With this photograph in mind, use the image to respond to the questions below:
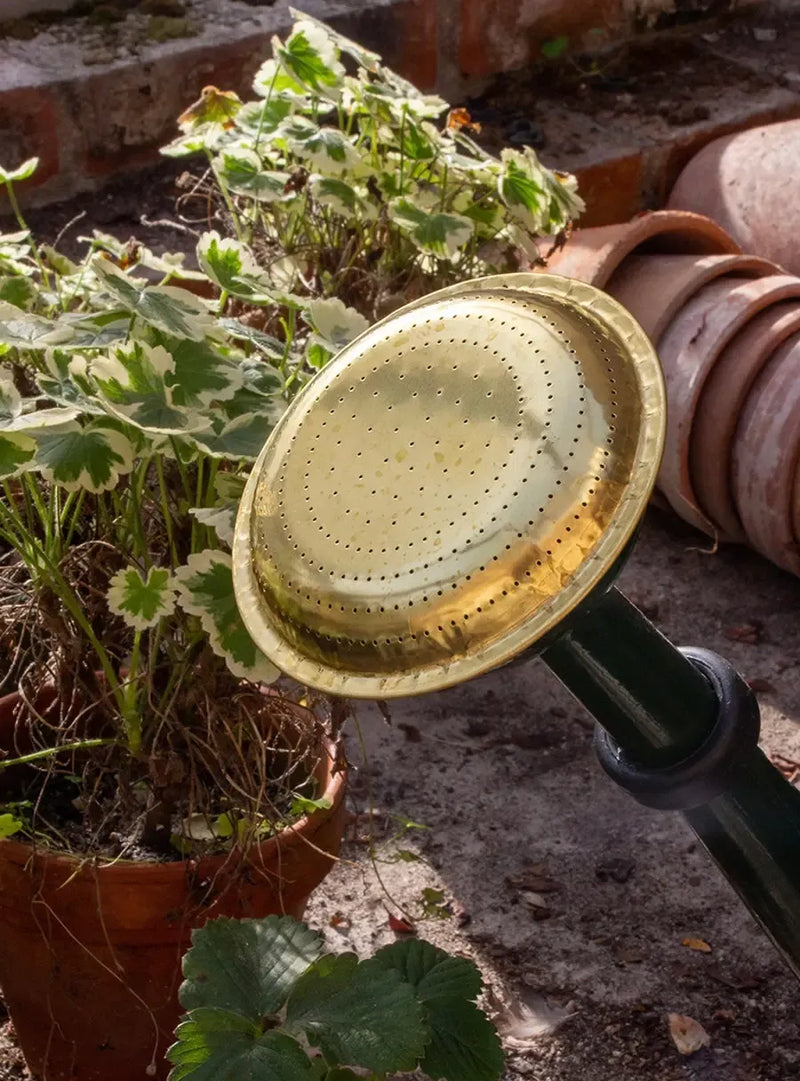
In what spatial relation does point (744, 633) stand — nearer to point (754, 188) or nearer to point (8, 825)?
point (754, 188)

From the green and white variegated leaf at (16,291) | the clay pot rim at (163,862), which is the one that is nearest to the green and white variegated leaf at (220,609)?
the clay pot rim at (163,862)

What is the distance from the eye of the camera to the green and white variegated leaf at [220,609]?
149cm

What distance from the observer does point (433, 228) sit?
2186 millimetres

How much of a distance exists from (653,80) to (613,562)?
11.4 ft

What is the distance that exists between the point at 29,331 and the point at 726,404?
70.8 inches

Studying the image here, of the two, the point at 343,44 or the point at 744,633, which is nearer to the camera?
the point at 343,44

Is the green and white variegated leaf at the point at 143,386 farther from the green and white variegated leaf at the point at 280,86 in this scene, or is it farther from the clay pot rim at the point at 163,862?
the green and white variegated leaf at the point at 280,86

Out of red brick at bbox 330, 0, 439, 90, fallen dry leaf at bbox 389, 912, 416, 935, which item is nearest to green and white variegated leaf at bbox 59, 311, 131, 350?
fallen dry leaf at bbox 389, 912, 416, 935

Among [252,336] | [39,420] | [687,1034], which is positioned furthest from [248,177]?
[687,1034]

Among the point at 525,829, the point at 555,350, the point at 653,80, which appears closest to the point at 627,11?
the point at 653,80

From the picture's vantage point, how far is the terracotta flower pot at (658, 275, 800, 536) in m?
2.96

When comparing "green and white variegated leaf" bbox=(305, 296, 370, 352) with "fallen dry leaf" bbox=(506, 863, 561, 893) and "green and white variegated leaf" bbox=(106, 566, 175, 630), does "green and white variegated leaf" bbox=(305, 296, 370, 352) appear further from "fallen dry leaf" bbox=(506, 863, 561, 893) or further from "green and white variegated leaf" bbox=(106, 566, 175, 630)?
"fallen dry leaf" bbox=(506, 863, 561, 893)

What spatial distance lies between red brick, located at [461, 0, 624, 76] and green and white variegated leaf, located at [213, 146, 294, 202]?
1.83 meters

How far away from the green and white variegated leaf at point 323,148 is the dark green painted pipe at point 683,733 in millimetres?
1227
